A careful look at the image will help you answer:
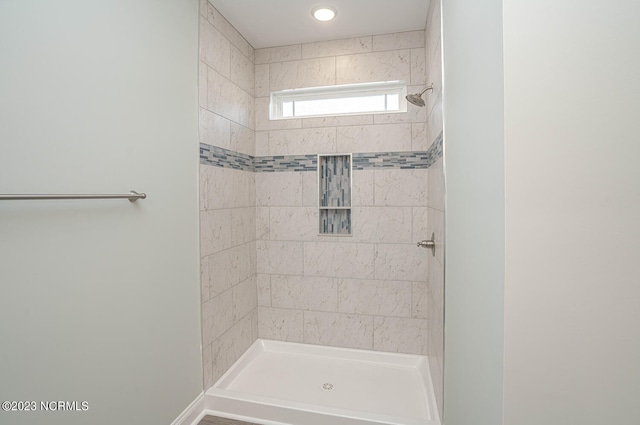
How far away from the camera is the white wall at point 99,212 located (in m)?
0.95

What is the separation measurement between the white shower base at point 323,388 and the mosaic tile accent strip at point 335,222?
3.03 ft

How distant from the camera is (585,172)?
605 mm

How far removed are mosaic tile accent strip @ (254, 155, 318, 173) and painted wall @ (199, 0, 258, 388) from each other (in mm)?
106

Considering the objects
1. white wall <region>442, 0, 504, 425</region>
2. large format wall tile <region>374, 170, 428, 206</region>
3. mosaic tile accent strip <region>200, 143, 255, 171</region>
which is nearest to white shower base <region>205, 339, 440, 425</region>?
white wall <region>442, 0, 504, 425</region>

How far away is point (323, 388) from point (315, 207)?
1275 millimetres

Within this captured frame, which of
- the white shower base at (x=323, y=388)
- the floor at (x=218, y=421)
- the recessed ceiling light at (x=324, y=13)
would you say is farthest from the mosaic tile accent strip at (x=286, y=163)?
the floor at (x=218, y=421)

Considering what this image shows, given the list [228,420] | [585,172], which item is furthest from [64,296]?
[585,172]

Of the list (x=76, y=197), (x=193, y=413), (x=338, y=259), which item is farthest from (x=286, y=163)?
(x=193, y=413)

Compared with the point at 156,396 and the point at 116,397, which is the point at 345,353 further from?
the point at 116,397

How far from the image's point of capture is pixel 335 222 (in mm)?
2467

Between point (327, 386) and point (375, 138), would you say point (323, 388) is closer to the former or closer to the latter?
point (327, 386)

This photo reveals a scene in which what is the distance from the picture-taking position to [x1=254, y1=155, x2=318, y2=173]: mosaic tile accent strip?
245 centimetres

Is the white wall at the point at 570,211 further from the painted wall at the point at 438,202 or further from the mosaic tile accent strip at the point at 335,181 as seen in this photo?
the mosaic tile accent strip at the point at 335,181

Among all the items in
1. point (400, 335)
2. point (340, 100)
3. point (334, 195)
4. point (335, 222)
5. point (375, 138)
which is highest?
point (340, 100)
